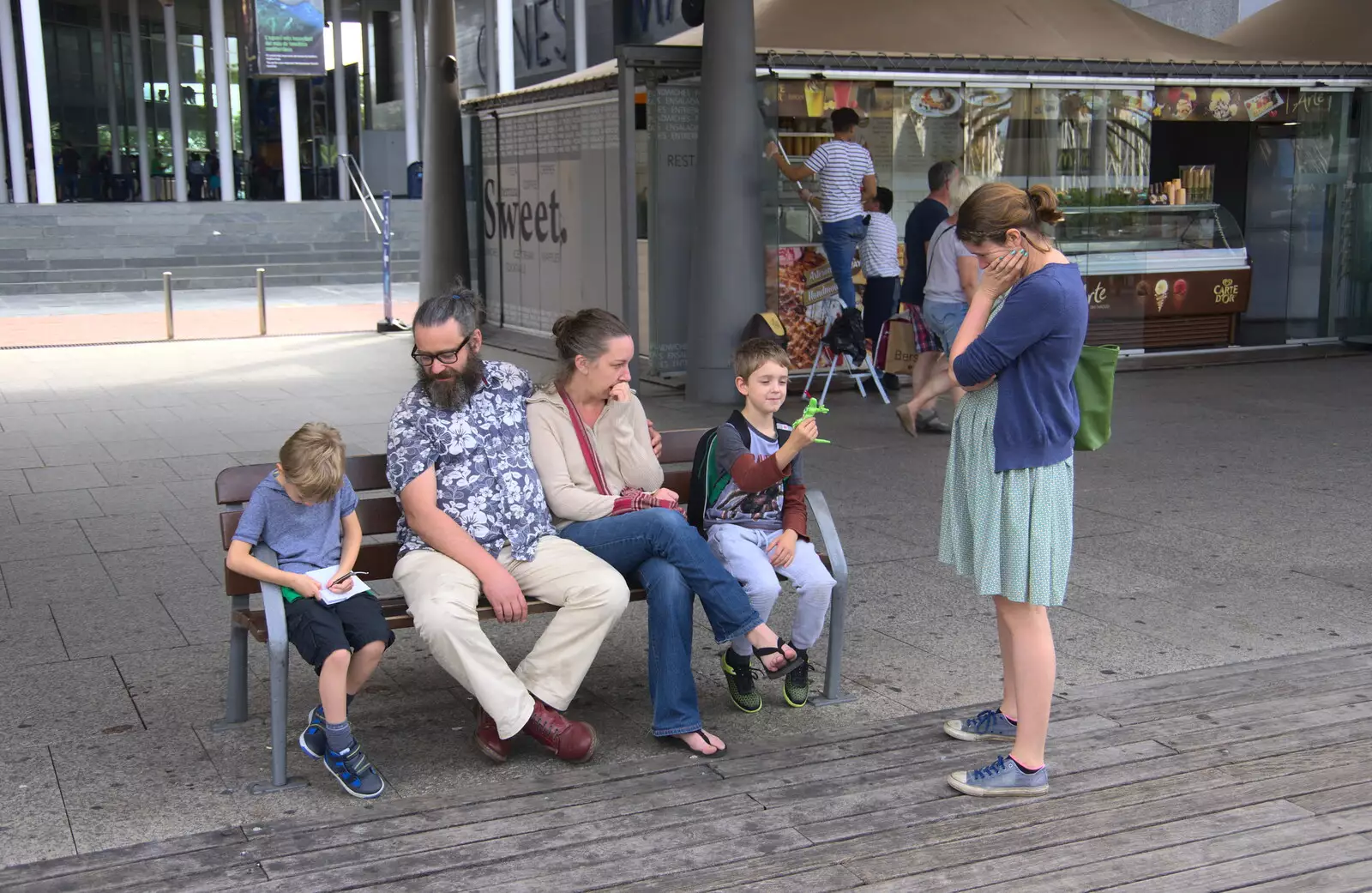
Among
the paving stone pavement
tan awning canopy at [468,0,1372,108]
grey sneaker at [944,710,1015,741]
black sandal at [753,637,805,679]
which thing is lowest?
the paving stone pavement

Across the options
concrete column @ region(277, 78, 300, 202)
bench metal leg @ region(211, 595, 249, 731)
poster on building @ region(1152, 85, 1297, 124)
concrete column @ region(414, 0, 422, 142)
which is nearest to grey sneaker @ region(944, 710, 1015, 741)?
bench metal leg @ region(211, 595, 249, 731)

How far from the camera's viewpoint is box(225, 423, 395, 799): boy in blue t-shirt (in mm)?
4031

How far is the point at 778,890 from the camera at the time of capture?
3.47 m

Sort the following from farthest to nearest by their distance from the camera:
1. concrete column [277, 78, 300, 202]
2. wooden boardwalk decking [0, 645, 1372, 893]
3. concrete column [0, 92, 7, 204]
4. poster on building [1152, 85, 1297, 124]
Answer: concrete column [277, 78, 300, 202]
concrete column [0, 92, 7, 204]
poster on building [1152, 85, 1297, 124]
wooden boardwalk decking [0, 645, 1372, 893]

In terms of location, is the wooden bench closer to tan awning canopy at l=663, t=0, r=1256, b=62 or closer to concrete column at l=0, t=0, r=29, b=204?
tan awning canopy at l=663, t=0, r=1256, b=62

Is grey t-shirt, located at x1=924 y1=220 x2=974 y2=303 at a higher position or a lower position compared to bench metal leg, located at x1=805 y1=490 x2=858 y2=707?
higher

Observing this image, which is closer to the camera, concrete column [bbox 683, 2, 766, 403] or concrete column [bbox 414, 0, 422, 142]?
concrete column [bbox 683, 2, 766, 403]

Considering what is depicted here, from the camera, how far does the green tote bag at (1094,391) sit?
4059 millimetres

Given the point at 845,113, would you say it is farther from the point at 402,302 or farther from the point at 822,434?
the point at 402,302

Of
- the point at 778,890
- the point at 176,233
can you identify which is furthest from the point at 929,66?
the point at 176,233

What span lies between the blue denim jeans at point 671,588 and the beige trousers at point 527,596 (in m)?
0.10

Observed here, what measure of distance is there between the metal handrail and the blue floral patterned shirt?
24504mm

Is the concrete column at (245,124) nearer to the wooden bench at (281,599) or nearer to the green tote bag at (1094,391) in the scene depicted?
the wooden bench at (281,599)

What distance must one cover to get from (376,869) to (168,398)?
9.14 metres
